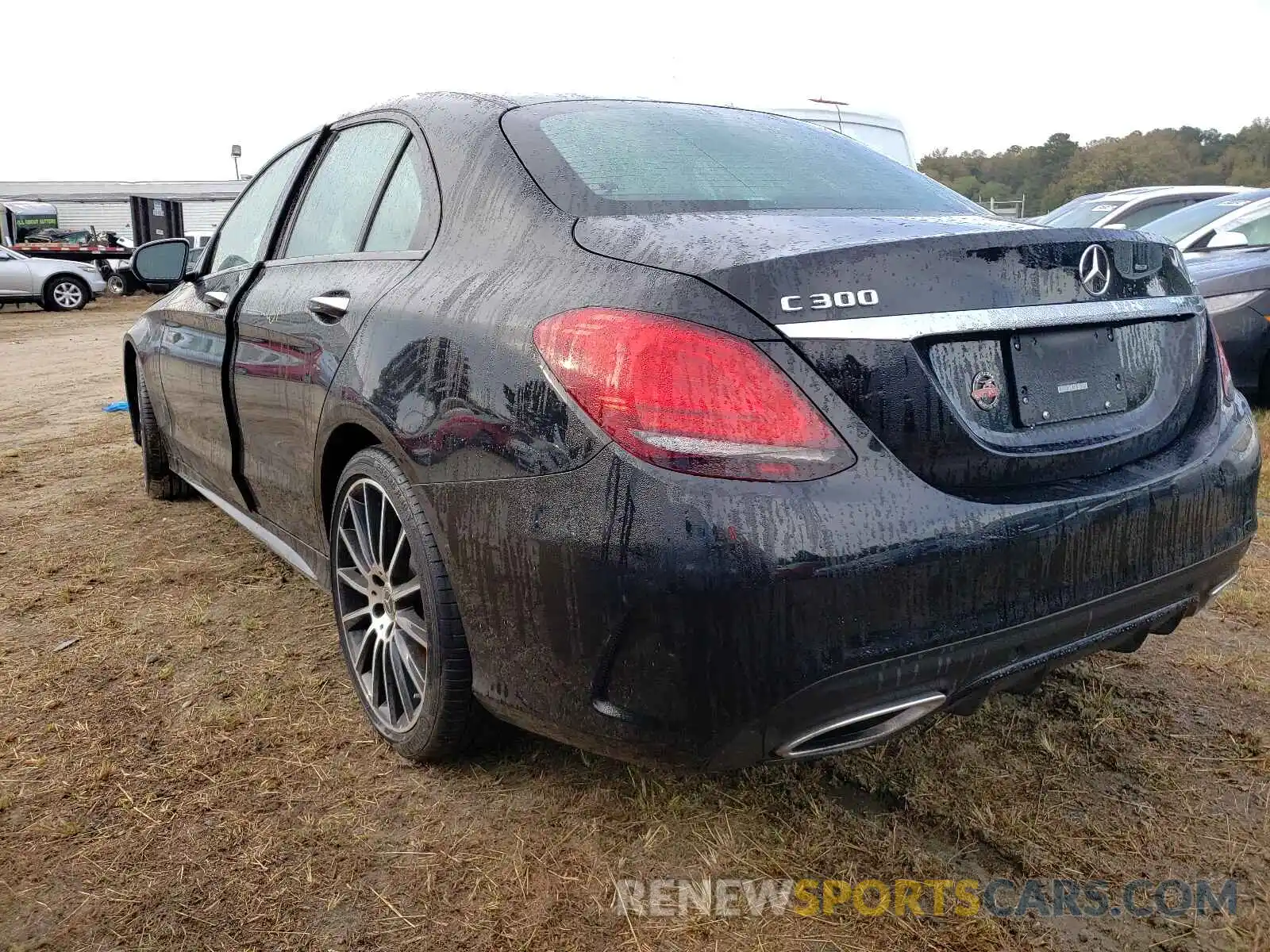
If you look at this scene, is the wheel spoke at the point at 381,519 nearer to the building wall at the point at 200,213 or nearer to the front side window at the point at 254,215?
the front side window at the point at 254,215

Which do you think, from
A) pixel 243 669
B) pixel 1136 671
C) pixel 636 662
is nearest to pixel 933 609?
pixel 636 662

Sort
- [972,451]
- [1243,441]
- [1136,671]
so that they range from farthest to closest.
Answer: [1136,671], [1243,441], [972,451]

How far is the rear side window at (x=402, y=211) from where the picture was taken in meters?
2.40

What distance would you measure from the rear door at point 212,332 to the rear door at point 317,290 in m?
0.18

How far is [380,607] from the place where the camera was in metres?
2.40

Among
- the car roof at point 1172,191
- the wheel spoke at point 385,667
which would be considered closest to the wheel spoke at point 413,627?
the wheel spoke at point 385,667

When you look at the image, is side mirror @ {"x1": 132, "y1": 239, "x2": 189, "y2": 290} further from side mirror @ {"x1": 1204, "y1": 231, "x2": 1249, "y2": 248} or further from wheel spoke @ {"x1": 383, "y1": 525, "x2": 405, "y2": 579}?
side mirror @ {"x1": 1204, "y1": 231, "x2": 1249, "y2": 248}

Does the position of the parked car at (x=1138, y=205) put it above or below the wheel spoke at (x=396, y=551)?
above

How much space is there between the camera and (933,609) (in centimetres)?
164

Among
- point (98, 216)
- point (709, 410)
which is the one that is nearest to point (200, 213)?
point (98, 216)

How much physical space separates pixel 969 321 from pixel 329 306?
1.54 metres

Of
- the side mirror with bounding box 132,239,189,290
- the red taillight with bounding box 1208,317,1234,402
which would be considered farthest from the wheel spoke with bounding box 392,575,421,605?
the side mirror with bounding box 132,239,189,290

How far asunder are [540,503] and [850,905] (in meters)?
0.90

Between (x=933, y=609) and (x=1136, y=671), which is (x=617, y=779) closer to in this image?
(x=933, y=609)
